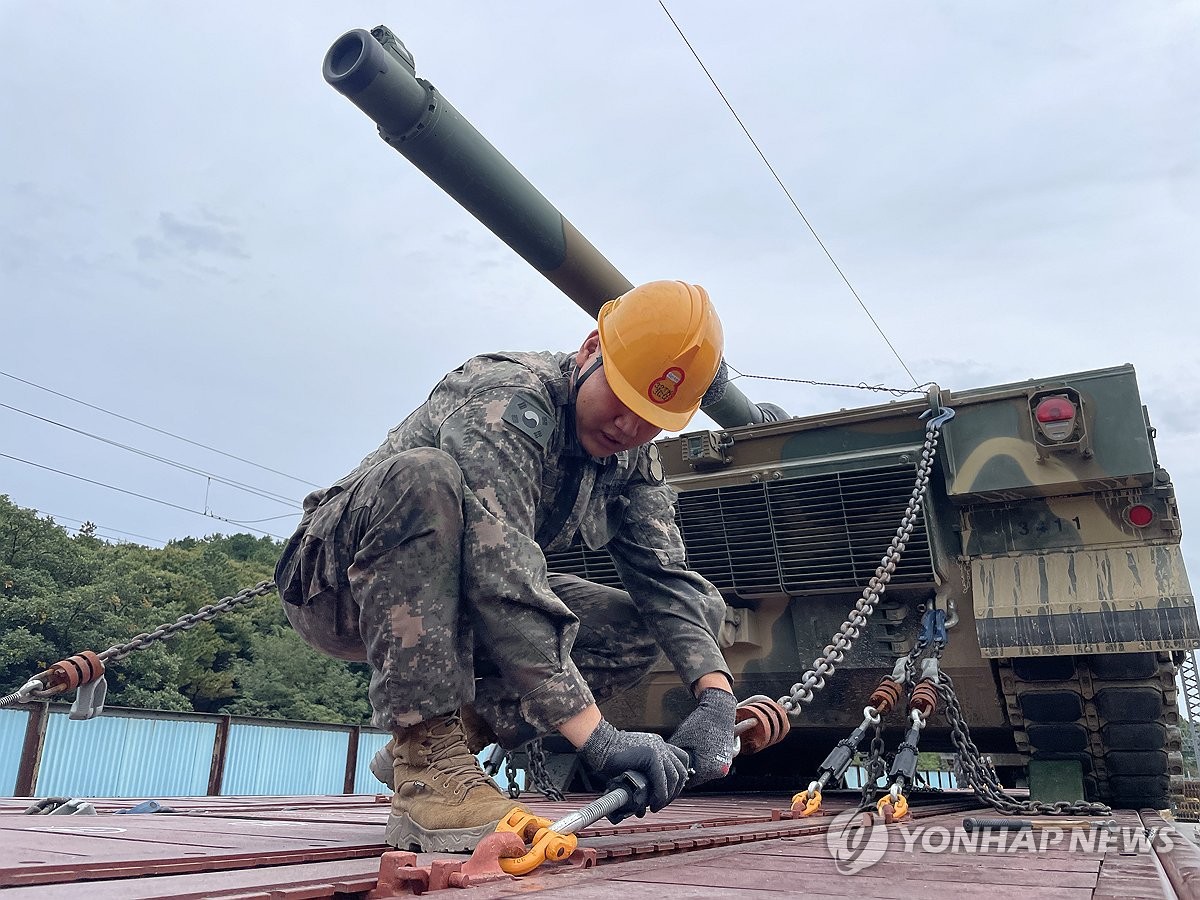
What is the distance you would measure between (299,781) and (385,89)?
8.91 metres

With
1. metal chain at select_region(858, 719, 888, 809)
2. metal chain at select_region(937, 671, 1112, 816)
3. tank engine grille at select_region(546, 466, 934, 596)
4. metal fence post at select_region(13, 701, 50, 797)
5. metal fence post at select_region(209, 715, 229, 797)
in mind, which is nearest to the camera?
metal chain at select_region(858, 719, 888, 809)

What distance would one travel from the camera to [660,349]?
2510 millimetres

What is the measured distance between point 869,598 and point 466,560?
6.63 feet

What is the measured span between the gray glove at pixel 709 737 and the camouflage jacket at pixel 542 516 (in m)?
0.17

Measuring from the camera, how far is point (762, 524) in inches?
211

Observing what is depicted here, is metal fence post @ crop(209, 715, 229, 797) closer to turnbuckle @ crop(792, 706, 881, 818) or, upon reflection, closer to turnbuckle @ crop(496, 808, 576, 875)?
turnbuckle @ crop(792, 706, 881, 818)

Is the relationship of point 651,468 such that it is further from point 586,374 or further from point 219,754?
point 219,754

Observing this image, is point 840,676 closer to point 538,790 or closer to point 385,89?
point 538,790

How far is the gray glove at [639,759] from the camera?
203 cm

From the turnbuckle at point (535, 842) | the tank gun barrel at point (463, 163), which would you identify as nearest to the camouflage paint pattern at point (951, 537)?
the tank gun barrel at point (463, 163)

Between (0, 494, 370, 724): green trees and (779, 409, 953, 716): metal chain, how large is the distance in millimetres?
24761

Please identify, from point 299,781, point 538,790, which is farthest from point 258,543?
point 538,790

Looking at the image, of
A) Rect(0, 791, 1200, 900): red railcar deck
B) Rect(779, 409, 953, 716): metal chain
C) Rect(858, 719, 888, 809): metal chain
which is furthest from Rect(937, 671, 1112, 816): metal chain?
Rect(0, 791, 1200, 900): red railcar deck

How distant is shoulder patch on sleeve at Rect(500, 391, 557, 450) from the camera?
7.70ft
